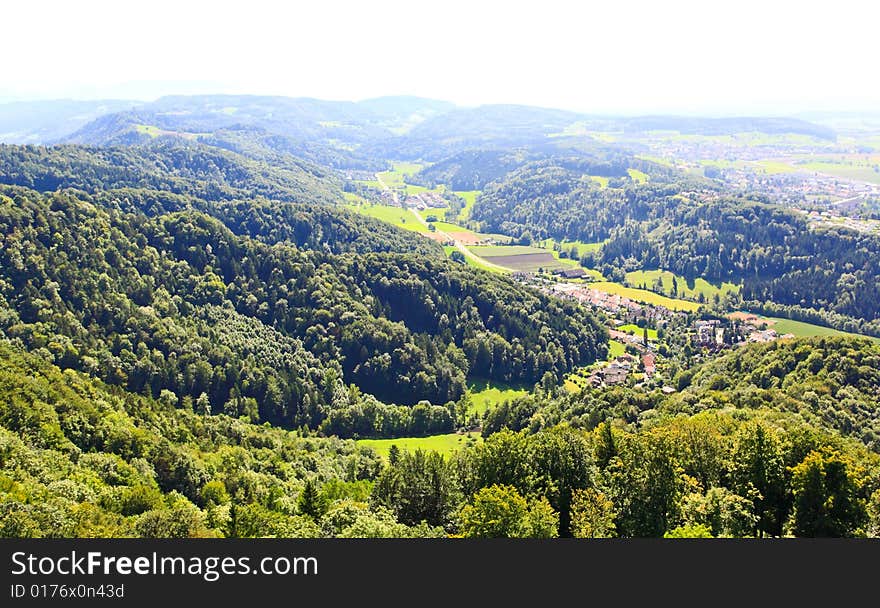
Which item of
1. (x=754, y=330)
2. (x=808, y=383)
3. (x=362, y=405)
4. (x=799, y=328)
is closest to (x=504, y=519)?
(x=808, y=383)

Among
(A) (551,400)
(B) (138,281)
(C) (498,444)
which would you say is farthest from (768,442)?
(B) (138,281)

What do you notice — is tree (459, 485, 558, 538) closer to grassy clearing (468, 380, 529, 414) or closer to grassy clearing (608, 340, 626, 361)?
grassy clearing (468, 380, 529, 414)

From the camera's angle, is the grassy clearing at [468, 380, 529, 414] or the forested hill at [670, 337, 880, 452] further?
the grassy clearing at [468, 380, 529, 414]

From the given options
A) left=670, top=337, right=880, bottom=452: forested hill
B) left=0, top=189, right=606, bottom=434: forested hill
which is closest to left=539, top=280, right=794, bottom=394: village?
left=0, top=189, right=606, bottom=434: forested hill

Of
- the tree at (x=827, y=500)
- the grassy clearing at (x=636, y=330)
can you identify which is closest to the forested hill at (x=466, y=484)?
the tree at (x=827, y=500)

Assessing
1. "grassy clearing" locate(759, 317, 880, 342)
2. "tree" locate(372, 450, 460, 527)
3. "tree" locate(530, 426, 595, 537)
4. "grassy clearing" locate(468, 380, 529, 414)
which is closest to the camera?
"tree" locate(530, 426, 595, 537)

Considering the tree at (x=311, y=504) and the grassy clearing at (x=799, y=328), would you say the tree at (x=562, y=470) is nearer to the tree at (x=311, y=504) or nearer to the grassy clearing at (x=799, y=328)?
the tree at (x=311, y=504)
